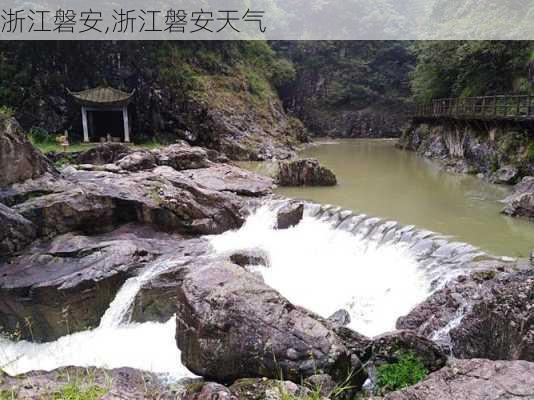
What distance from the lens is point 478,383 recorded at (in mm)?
3820

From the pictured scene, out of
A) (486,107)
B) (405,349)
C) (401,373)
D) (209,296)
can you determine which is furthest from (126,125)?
(401,373)

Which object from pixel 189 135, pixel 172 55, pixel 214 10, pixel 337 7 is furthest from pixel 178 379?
pixel 337 7

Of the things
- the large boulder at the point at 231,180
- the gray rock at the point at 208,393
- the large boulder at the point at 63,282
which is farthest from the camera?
the large boulder at the point at 231,180

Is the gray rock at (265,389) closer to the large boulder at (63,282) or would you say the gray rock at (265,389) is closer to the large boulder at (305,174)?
the large boulder at (63,282)

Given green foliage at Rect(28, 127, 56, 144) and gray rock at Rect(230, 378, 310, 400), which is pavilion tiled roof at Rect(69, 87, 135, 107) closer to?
green foliage at Rect(28, 127, 56, 144)

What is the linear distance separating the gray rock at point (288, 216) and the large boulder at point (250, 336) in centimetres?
624

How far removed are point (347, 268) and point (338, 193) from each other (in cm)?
575

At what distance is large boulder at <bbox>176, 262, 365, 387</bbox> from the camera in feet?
17.1

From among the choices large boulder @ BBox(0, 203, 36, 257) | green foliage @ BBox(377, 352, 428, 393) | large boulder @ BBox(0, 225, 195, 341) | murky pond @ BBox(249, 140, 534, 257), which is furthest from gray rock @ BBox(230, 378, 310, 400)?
large boulder @ BBox(0, 203, 36, 257)

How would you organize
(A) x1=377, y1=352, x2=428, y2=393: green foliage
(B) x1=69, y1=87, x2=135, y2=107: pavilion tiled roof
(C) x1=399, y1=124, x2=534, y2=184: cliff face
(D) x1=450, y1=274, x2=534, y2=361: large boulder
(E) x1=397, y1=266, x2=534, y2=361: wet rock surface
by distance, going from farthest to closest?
(B) x1=69, y1=87, x2=135, y2=107: pavilion tiled roof, (C) x1=399, y1=124, x2=534, y2=184: cliff face, (E) x1=397, y1=266, x2=534, y2=361: wet rock surface, (D) x1=450, y1=274, x2=534, y2=361: large boulder, (A) x1=377, y1=352, x2=428, y2=393: green foliage

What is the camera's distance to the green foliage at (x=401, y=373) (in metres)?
5.02

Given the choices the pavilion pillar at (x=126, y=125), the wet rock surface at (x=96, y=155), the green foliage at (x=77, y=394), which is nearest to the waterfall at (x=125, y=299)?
the green foliage at (x=77, y=394)

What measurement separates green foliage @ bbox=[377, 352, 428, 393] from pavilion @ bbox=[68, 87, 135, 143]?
68.3 feet

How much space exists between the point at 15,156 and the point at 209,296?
839 cm
